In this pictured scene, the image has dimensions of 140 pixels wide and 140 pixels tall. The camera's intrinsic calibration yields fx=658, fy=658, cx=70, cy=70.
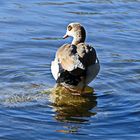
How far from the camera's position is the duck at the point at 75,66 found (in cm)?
1089

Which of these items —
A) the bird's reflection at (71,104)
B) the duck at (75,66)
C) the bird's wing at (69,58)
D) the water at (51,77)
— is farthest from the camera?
the duck at (75,66)

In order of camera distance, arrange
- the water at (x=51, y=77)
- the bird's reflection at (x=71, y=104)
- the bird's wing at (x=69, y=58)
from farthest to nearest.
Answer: the bird's wing at (x=69, y=58) < the bird's reflection at (x=71, y=104) < the water at (x=51, y=77)

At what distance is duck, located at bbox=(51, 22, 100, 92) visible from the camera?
1089 centimetres

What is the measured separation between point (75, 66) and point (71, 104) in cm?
77

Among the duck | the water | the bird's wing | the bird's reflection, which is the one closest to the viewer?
the water

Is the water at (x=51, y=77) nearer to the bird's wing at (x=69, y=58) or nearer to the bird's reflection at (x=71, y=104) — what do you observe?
the bird's reflection at (x=71, y=104)

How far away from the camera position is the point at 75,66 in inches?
423

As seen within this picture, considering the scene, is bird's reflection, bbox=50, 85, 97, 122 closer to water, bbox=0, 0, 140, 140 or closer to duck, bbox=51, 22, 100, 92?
water, bbox=0, 0, 140, 140

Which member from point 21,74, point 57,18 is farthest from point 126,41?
point 21,74

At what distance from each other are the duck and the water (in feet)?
1.06

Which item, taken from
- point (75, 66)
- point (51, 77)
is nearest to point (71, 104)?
point (75, 66)

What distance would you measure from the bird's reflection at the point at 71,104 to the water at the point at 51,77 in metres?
0.02

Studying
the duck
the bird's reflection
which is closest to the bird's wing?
the duck

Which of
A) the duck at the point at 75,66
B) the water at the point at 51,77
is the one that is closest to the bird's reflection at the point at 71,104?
the water at the point at 51,77
